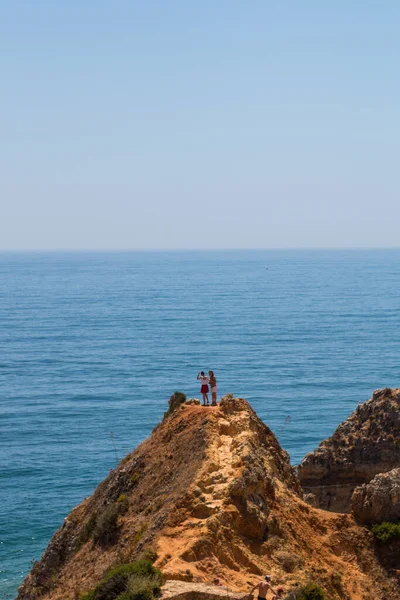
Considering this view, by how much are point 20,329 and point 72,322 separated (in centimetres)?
1277

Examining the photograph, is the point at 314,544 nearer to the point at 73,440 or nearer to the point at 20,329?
the point at 73,440

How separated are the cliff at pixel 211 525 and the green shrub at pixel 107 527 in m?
0.04

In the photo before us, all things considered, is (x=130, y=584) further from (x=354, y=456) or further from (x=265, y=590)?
(x=354, y=456)

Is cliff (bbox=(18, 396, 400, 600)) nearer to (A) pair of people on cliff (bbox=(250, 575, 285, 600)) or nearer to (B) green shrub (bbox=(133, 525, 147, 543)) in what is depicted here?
(B) green shrub (bbox=(133, 525, 147, 543))

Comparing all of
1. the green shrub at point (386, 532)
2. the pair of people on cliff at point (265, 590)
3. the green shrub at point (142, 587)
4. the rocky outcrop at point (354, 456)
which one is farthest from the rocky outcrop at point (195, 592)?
the rocky outcrop at point (354, 456)

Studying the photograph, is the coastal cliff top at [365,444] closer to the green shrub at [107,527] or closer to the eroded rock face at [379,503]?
the eroded rock face at [379,503]

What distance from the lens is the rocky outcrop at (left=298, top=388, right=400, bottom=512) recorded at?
158 feet

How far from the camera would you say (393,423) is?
1918 inches

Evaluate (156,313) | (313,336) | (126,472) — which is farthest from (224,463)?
(156,313)

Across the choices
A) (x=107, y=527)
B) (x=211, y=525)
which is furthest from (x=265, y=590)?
(x=107, y=527)

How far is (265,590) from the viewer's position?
24812mm

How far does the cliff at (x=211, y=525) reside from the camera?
27.4 m

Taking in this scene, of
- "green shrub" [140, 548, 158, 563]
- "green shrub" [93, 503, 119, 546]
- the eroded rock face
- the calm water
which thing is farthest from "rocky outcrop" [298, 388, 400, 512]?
"green shrub" [140, 548, 158, 563]

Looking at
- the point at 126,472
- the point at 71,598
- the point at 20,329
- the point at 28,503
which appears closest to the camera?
the point at 71,598
